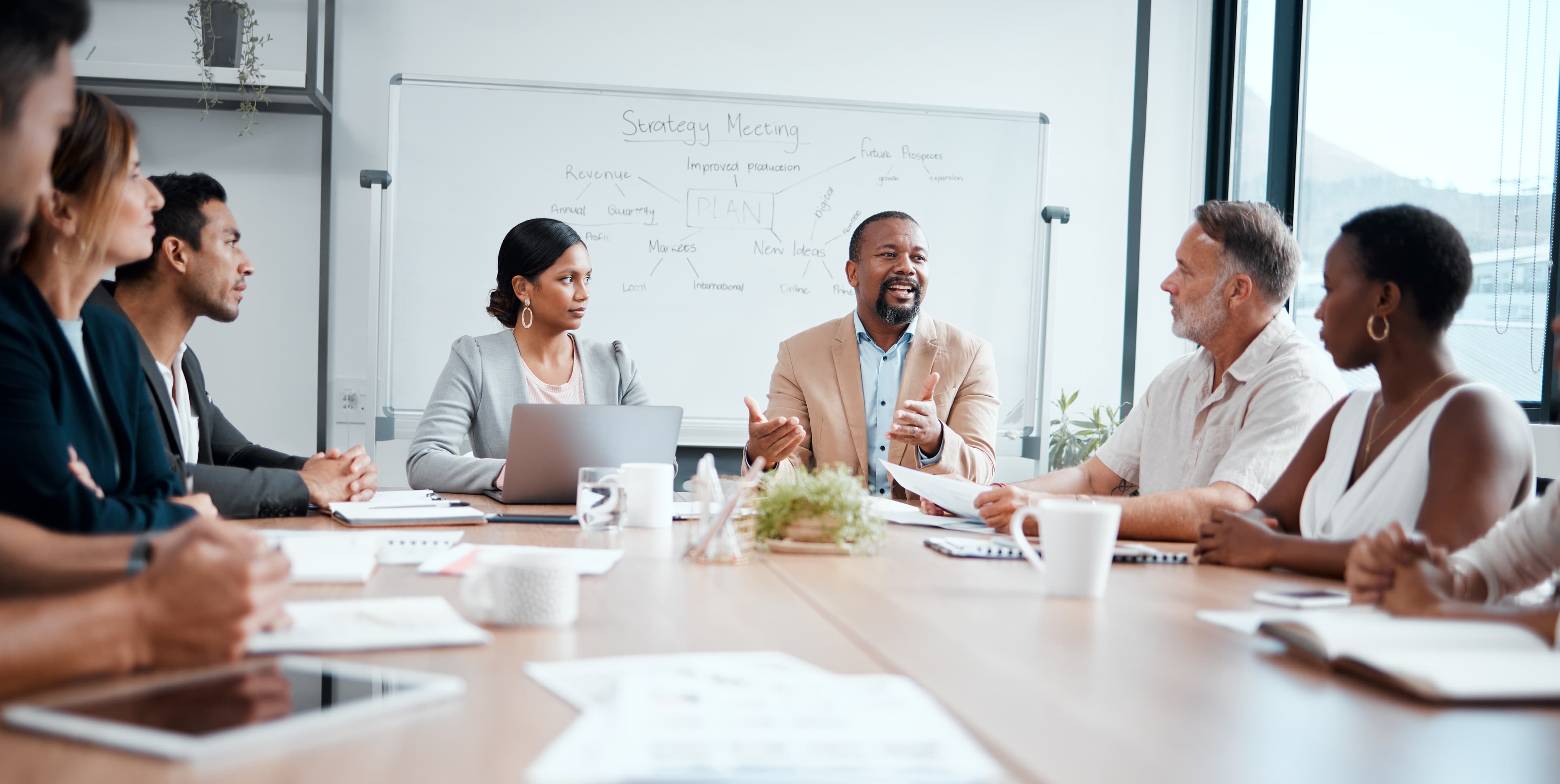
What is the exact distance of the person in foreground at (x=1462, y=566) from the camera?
3.64ft

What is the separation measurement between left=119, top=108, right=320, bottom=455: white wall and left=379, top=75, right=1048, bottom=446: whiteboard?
34 cm

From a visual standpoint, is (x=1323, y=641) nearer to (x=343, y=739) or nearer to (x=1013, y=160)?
(x=343, y=739)

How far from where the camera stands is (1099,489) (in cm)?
257

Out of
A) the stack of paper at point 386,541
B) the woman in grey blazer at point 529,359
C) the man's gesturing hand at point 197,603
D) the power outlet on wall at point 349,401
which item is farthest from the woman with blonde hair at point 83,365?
the power outlet on wall at point 349,401

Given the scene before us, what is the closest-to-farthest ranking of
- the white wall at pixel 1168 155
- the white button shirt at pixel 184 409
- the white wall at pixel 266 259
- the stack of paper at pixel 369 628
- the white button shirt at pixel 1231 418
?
the stack of paper at pixel 369 628
the white button shirt at pixel 1231 418
the white button shirt at pixel 184 409
the white wall at pixel 266 259
the white wall at pixel 1168 155

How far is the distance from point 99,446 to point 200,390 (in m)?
1.02

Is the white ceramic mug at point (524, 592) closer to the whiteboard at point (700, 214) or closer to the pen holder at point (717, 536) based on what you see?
the pen holder at point (717, 536)

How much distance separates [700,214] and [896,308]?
1.06 m

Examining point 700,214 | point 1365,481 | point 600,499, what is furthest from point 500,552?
point 700,214

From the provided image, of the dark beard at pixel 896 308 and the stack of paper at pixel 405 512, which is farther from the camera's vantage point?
the dark beard at pixel 896 308

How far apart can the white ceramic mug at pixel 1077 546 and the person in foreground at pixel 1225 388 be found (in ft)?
2.23

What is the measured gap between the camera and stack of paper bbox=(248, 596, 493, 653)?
892mm

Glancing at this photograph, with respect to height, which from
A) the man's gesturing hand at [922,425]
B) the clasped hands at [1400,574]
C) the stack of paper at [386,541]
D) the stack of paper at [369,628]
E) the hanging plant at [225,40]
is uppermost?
the hanging plant at [225,40]

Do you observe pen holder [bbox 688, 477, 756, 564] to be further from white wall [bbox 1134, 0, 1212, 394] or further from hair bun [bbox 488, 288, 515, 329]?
white wall [bbox 1134, 0, 1212, 394]
